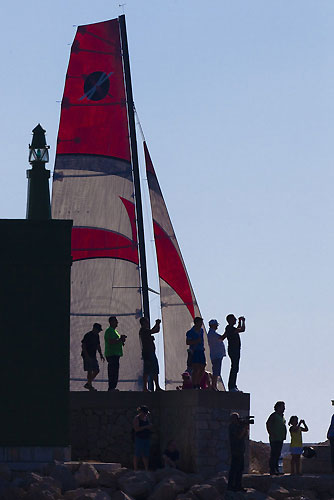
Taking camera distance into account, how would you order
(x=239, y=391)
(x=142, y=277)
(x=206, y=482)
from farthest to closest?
(x=142, y=277), (x=239, y=391), (x=206, y=482)

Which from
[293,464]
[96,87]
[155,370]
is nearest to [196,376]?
[155,370]

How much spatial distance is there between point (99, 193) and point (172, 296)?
3.33 m

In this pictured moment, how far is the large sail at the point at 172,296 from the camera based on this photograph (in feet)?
123

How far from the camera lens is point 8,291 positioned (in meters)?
30.4

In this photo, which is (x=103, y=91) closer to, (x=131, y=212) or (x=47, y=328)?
(x=131, y=212)

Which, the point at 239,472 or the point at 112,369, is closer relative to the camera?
the point at 239,472

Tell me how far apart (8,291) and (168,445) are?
4653mm

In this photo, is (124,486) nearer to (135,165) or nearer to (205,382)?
(205,382)

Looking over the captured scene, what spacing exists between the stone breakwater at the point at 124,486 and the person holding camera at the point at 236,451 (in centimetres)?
26

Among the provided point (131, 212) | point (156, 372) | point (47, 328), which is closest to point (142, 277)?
point (131, 212)

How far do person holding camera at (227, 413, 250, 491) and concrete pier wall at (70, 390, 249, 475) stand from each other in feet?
4.74

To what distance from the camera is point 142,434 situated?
98.0 feet

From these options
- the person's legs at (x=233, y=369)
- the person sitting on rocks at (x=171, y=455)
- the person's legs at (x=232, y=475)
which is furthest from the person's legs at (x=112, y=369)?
the person's legs at (x=232, y=475)

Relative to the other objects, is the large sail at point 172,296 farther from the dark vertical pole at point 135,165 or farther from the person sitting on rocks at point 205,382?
the person sitting on rocks at point 205,382
